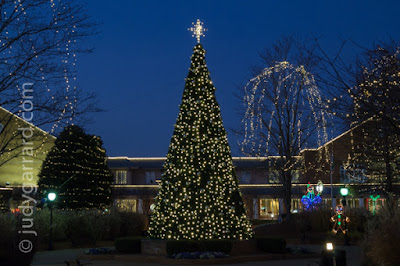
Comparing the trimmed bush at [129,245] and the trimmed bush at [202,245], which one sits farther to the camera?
the trimmed bush at [129,245]

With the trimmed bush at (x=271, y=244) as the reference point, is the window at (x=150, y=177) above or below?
above

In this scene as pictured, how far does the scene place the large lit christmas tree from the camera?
20516mm

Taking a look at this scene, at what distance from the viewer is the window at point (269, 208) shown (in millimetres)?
54750

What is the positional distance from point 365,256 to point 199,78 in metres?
9.48

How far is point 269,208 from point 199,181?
3586 centimetres

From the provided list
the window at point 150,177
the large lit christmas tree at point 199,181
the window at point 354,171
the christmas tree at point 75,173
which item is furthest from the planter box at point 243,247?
the window at point 150,177

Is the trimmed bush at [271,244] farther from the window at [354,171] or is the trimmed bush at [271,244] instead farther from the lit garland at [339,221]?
the window at [354,171]

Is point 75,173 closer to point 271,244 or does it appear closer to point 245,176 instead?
point 271,244

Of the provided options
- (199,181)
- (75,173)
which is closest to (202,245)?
(199,181)

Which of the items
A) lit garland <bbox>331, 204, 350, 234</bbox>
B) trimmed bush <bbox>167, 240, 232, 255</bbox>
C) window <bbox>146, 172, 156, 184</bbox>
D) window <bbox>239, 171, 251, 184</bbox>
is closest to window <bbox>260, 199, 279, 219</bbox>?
window <bbox>239, 171, 251, 184</bbox>

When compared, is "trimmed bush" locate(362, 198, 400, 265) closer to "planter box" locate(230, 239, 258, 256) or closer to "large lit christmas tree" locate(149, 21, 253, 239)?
"planter box" locate(230, 239, 258, 256)

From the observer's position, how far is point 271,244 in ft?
70.9

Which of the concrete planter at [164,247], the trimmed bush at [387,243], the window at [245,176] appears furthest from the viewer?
the window at [245,176]

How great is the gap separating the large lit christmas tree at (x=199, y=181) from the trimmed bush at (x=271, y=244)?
688 mm
